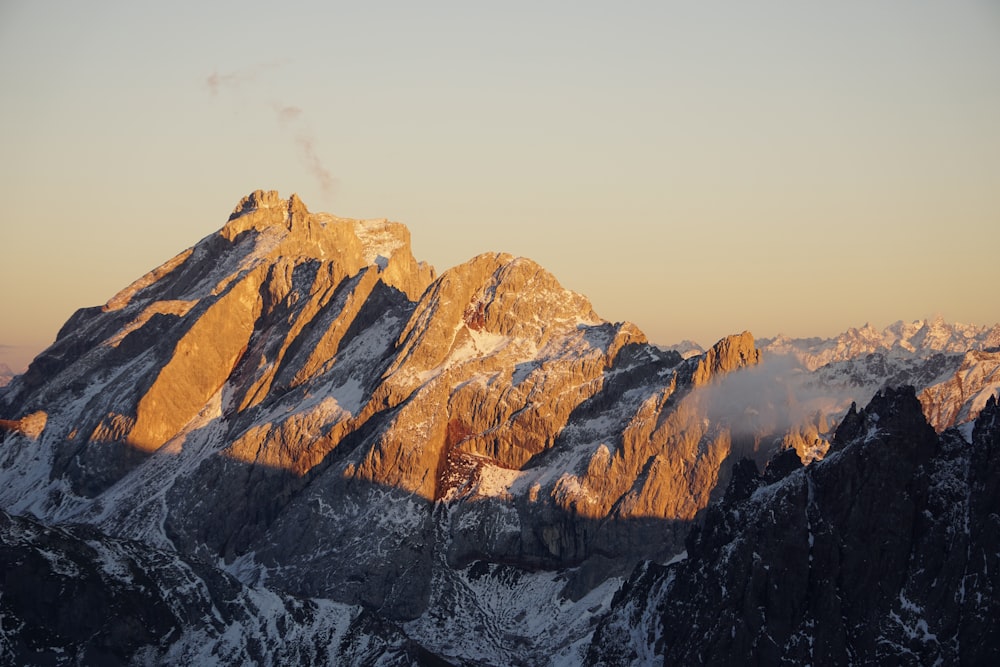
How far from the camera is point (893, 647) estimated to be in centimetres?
19738

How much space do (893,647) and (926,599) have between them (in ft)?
21.4

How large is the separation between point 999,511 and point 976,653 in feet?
54.7

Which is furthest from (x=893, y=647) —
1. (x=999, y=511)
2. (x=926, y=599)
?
(x=999, y=511)

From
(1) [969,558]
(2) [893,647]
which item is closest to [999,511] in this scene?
(1) [969,558]

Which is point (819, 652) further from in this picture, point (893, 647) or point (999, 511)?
point (999, 511)

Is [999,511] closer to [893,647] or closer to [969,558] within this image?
[969,558]

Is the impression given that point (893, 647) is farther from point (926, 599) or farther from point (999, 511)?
point (999, 511)

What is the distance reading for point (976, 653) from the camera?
191875 mm

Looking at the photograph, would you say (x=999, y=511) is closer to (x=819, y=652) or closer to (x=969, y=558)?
(x=969, y=558)

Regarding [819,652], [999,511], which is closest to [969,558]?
[999,511]

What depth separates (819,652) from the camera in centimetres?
19962

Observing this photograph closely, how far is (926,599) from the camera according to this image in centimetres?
19925

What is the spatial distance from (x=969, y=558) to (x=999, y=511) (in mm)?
6171

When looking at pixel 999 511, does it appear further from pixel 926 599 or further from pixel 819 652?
pixel 819 652
